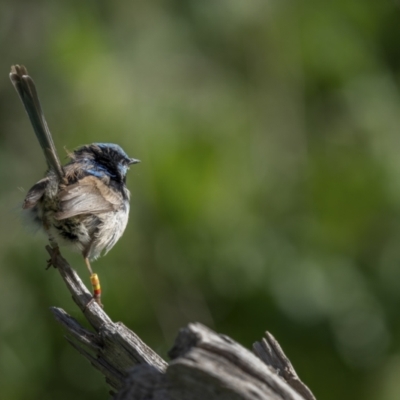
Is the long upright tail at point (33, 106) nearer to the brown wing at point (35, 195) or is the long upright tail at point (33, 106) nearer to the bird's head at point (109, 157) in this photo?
the brown wing at point (35, 195)

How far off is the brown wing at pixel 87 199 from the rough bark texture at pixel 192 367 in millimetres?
1397

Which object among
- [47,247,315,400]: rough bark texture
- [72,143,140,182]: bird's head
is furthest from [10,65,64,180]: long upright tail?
[47,247,315,400]: rough bark texture

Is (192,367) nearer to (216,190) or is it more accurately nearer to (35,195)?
(35,195)

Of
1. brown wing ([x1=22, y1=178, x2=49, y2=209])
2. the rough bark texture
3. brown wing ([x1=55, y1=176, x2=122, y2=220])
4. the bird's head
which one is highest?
the bird's head

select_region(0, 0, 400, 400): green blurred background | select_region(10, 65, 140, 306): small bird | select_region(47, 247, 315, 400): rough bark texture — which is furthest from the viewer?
select_region(0, 0, 400, 400): green blurred background

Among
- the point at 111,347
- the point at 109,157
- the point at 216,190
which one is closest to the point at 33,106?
the point at 109,157

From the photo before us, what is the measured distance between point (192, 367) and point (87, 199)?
276 centimetres

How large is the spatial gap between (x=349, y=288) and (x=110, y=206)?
229 cm

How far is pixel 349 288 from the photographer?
701 centimetres

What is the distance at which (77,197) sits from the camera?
18.7 feet

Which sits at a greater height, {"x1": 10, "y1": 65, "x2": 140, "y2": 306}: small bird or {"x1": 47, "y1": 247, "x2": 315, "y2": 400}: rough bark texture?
{"x1": 10, "y1": 65, "x2": 140, "y2": 306}: small bird

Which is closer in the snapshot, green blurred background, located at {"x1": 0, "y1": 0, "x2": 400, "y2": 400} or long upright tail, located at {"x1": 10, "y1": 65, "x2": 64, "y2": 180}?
long upright tail, located at {"x1": 10, "y1": 65, "x2": 64, "y2": 180}

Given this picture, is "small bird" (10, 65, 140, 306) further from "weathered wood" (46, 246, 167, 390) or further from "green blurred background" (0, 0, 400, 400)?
"weathered wood" (46, 246, 167, 390)

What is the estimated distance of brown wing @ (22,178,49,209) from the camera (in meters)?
5.46
